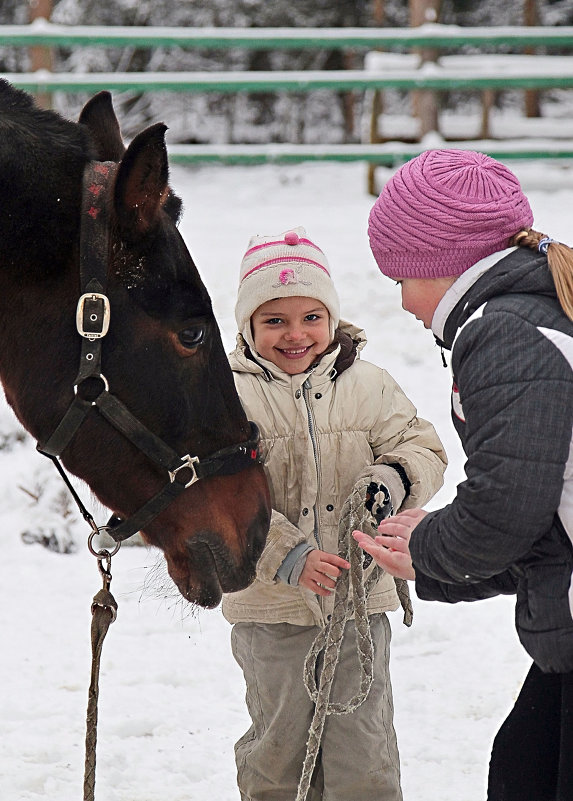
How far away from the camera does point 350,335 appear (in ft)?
8.68

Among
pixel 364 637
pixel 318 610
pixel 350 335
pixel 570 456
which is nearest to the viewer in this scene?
pixel 570 456

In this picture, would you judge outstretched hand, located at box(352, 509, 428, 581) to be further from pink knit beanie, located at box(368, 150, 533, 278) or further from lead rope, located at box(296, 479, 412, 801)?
pink knit beanie, located at box(368, 150, 533, 278)

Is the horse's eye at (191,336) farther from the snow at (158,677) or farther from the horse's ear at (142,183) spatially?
the snow at (158,677)

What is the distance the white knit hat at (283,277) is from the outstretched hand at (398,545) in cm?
70

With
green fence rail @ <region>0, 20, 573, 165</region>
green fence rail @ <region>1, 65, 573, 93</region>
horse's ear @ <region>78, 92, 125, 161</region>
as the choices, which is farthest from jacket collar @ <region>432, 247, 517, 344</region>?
green fence rail @ <region>1, 65, 573, 93</region>

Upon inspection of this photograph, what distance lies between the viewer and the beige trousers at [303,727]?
2.35 m

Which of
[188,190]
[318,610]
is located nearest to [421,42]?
[188,190]

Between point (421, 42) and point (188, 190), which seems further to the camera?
point (188, 190)

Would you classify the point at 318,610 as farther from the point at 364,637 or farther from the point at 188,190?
the point at 188,190

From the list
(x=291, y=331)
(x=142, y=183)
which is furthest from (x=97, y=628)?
(x=142, y=183)

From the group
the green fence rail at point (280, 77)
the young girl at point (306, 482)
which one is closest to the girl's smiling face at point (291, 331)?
the young girl at point (306, 482)

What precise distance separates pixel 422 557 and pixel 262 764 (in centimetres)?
98

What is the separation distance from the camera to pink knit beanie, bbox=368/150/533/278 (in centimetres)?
171

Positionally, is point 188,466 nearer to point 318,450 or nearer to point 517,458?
point 318,450
